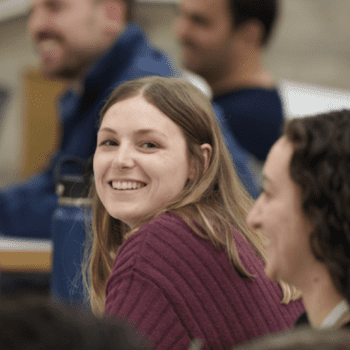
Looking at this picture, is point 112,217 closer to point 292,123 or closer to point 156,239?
point 156,239

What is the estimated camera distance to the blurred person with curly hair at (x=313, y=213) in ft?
2.24

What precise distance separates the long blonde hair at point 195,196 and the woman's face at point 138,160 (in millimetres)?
19

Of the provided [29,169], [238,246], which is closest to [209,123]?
[238,246]

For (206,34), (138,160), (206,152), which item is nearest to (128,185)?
(138,160)

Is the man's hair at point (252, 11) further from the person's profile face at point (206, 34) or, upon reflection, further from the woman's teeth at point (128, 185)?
the woman's teeth at point (128, 185)

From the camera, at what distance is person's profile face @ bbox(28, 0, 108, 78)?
233 centimetres

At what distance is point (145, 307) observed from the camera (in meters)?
0.94

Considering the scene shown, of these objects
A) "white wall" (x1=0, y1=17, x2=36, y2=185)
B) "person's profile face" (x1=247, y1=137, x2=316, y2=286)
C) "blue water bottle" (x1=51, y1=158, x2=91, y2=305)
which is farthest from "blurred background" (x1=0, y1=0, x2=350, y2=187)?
"person's profile face" (x1=247, y1=137, x2=316, y2=286)

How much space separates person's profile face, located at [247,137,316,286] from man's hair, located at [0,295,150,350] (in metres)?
0.33

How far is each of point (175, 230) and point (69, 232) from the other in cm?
52

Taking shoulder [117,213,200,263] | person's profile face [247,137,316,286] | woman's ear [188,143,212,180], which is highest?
person's profile face [247,137,316,286]

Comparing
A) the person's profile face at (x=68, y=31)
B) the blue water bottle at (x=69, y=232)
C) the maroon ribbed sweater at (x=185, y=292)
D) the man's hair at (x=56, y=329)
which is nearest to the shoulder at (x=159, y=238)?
the maroon ribbed sweater at (x=185, y=292)

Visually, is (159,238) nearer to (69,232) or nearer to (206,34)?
(69,232)

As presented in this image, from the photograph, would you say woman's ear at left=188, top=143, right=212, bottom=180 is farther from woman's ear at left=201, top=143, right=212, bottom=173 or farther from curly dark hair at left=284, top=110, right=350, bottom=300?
curly dark hair at left=284, top=110, right=350, bottom=300
